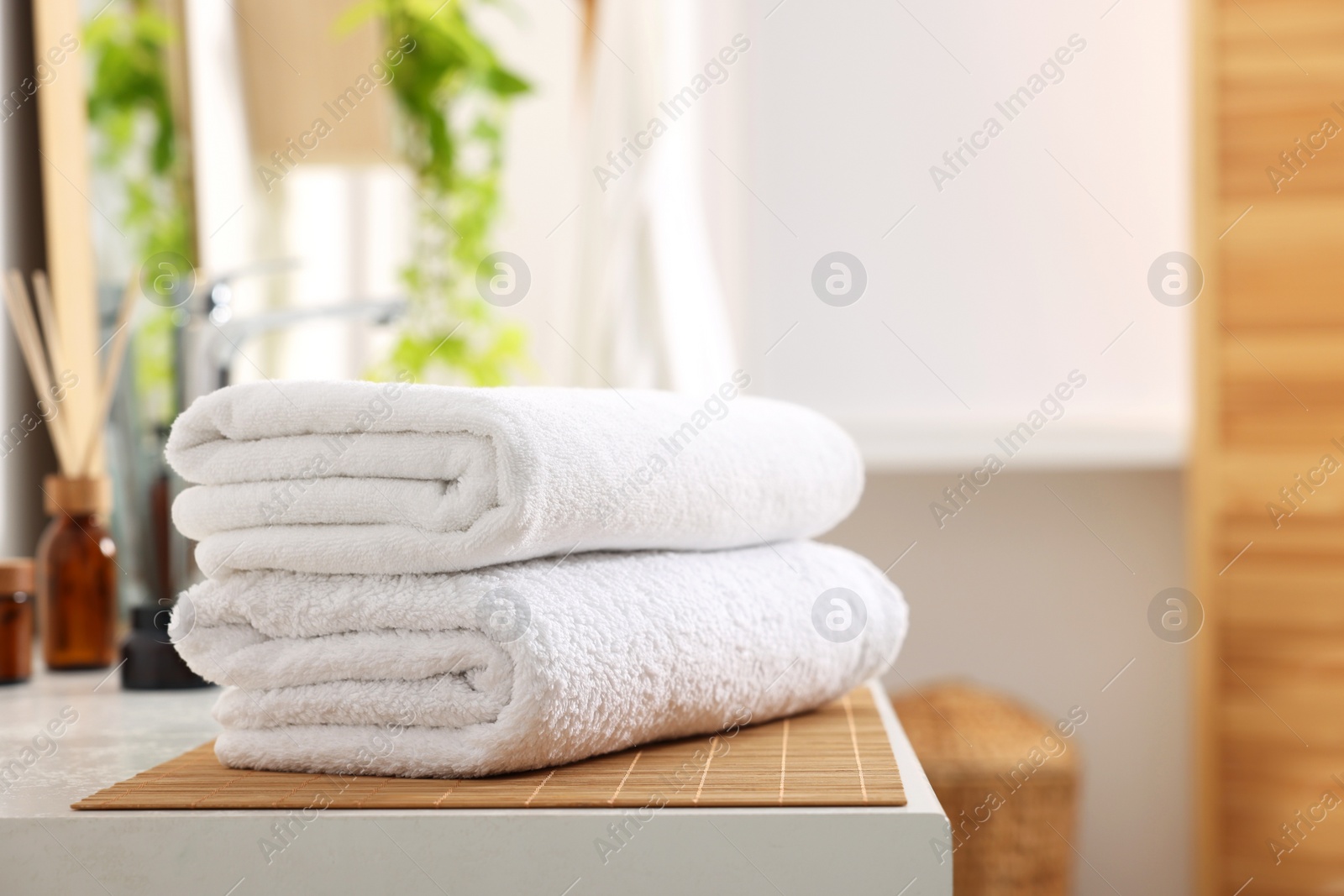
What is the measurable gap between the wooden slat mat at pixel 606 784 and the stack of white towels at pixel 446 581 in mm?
11

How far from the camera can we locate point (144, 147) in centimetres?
128

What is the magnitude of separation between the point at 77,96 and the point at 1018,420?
1360 millimetres

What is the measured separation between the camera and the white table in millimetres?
491

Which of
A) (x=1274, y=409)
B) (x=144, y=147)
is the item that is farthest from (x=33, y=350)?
(x=1274, y=409)

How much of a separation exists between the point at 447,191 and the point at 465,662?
1.32 meters

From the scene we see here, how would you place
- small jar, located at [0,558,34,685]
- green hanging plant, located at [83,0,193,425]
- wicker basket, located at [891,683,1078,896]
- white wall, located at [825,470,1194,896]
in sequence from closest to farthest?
small jar, located at [0,558,34,685] < green hanging plant, located at [83,0,193,425] < wicker basket, located at [891,683,1078,896] < white wall, located at [825,470,1194,896]

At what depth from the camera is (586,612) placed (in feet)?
1.86

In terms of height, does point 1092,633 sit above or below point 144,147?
below

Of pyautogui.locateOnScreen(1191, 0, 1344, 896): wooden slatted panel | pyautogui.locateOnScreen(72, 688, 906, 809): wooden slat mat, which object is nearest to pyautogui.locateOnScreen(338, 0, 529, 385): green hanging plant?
pyautogui.locateOnScreen(1191, 0, 1344, 896): wooden slatted panel

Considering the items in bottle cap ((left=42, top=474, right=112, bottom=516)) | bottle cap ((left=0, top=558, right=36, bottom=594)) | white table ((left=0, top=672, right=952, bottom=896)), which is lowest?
white table ((left=0, top=672, right=952, bottom=896))

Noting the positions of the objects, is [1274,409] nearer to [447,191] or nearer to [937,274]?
[937,274]

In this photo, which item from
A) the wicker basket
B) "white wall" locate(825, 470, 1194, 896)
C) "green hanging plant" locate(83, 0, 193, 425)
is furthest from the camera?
"white wall" locate(825, 470, 1194, 896)

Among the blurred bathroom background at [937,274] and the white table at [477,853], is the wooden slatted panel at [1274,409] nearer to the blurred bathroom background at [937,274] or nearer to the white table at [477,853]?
the blurred bathroom background at [937,274]

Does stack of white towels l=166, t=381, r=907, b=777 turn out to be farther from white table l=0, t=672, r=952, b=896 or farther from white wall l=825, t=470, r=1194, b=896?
white wall l=825, t=470, r=1194, b=896
